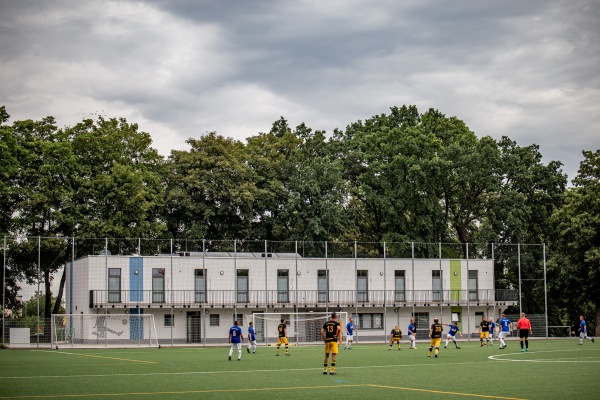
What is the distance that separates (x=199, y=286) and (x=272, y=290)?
5484mm

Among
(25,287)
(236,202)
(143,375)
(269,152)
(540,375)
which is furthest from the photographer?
(269,152)

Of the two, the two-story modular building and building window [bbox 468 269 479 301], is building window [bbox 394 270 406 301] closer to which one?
the two-story modular building

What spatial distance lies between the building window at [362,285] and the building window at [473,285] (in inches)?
346

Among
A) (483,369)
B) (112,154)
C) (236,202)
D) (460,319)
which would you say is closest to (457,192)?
(460,319)

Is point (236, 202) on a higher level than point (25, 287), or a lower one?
higher

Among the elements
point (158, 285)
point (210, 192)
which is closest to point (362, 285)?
point (210, 192)

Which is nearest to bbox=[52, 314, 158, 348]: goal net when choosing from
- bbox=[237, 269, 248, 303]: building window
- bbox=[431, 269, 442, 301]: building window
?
bbox=[237, 269, 248, 303]: building window

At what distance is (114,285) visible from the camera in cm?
5794

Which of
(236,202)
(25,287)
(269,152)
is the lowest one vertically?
(25,287)

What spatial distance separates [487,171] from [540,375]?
48.7 m

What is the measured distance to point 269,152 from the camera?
241 ft

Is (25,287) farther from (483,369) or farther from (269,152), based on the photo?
(483,369)

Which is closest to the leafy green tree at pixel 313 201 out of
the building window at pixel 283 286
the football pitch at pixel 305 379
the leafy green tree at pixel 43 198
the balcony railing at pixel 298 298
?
the building window at pixel 283 286

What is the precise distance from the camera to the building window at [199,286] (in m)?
59.5
